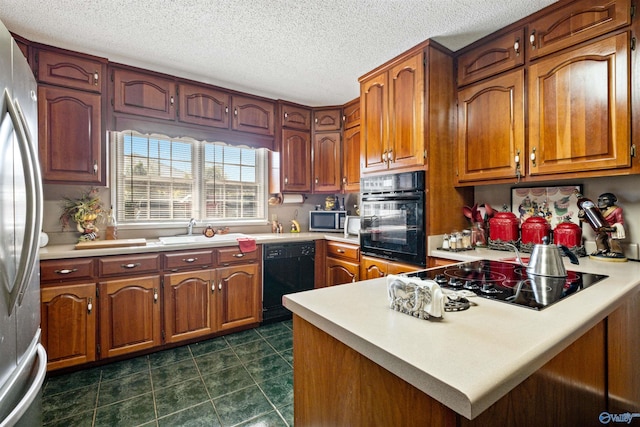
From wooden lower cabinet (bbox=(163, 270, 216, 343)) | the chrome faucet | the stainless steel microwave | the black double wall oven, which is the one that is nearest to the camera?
the black double wall oven

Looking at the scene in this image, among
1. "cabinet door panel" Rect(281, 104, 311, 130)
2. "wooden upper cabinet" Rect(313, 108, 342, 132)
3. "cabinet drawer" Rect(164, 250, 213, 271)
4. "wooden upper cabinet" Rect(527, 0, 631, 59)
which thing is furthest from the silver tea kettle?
"cabinet door panel" Rect(281, 104, 311, 130)

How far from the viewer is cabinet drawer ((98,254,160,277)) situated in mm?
2275

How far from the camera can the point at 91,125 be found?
7.98ft

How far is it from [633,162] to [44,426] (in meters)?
3.51

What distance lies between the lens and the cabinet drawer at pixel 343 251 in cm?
298

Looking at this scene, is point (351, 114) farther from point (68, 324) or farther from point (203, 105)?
point (68, 324)

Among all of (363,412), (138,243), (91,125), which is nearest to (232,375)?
(138,243)

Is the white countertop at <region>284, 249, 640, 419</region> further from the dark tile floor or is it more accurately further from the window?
the window

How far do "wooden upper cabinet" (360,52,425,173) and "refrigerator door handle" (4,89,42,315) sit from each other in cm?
220

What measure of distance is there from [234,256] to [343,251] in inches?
43.1

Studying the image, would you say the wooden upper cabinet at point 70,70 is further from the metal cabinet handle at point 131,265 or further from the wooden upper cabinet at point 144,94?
the metal cabinet handle at point 131,265

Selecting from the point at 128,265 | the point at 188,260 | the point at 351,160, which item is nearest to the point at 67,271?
the point at 128,265

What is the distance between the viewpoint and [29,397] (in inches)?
38.5

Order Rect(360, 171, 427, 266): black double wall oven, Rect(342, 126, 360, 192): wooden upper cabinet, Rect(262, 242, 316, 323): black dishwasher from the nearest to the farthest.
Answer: Rect(360, 171, 427, 266): black double wall oven, Rect(262, 242, 316, 323): black dishwasher, Rect(342, 126, 360, 192): wooden upper cabinet
